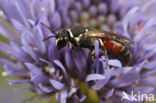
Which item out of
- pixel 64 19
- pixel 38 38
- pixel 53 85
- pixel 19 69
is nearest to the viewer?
pixel 53 85

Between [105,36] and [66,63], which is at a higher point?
[105,36]

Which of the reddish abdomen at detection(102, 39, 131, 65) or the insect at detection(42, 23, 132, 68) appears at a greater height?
the insect at detection(42, 23, 132, 68)

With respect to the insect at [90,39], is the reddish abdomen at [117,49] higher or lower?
lower

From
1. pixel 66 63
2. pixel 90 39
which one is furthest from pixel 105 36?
pixel 66 63

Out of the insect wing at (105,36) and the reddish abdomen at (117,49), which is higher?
the insect wing at (105,36)

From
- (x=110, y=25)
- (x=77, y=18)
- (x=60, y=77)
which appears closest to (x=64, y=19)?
(x=77, y=18)

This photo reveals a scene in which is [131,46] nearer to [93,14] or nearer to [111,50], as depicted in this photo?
[111,50]

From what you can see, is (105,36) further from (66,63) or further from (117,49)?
(66,63)

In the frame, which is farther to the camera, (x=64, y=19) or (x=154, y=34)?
(x=64, y=19)
